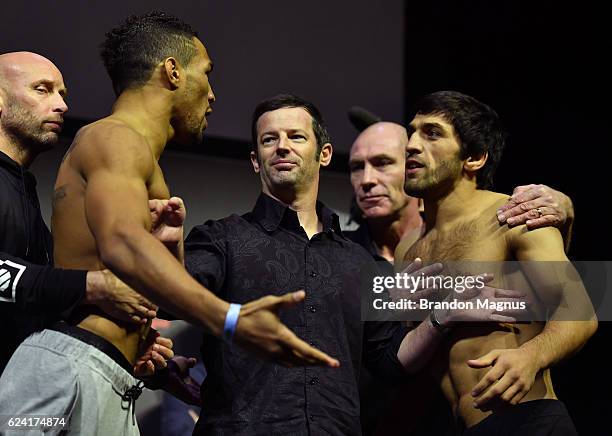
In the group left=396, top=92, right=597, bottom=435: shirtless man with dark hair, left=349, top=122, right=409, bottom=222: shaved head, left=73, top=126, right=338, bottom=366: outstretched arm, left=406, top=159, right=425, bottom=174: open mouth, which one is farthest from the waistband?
left=349, top=122, right=409, bottom=222: shaved head

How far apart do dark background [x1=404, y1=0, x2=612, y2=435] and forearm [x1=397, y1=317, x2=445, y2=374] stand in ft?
5.58

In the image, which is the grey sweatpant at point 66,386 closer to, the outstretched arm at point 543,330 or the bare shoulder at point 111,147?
the bare shoulder at point 111,147

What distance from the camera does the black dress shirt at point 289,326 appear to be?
→ 253 centimetres

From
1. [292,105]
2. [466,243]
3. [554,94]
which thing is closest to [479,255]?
[466,243]

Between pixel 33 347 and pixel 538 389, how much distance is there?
1432mm

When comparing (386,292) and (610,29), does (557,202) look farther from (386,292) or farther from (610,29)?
(610,29)

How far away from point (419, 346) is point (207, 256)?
72 cm

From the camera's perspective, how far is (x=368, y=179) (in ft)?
12.6

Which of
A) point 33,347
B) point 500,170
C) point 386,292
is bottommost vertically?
point 33,347

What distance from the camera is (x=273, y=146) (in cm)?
296

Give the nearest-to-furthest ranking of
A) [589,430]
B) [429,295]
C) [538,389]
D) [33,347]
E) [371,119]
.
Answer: [33,347]
[538,389]
[429,295]
[589,430]
[371,119]

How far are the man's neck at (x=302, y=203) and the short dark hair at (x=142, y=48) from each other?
665 millimetres

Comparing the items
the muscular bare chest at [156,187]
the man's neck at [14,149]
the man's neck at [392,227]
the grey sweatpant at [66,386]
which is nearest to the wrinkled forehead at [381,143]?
the man's neck at [392,227]

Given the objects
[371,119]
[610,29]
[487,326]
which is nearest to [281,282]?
[487,326]
